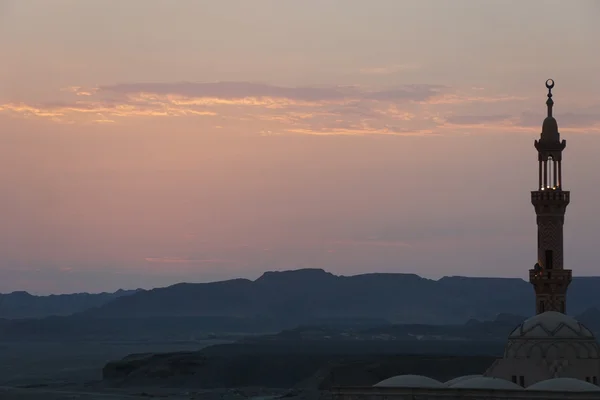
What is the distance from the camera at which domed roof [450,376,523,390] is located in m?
64.3

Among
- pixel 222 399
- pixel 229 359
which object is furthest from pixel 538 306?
pixel 229 359

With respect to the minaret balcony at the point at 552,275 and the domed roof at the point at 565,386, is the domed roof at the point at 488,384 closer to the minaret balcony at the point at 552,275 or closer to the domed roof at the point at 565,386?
the domed roof at the point at 565,386

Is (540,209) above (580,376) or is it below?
→ above

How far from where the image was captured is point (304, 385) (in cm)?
15862

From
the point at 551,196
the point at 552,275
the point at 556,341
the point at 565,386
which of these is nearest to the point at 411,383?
the point at 556,341

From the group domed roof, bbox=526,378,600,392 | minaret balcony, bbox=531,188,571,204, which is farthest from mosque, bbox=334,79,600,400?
minaret balcony, bbox=531,188,571,204

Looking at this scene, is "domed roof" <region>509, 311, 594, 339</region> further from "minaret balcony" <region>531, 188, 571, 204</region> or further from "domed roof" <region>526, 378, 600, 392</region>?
"minaret balcony" <region>531, 188, 571, 204</region>

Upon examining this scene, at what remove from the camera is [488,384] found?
212ft

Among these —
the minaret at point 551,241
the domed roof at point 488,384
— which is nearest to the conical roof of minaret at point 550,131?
the minaret at point 551,241

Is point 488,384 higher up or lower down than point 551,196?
lower down

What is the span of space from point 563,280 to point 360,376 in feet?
235

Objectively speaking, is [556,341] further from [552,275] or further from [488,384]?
[552,275]

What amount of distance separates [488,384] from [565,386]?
380 centimetres

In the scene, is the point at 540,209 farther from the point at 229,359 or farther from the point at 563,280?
the point at 229,359
